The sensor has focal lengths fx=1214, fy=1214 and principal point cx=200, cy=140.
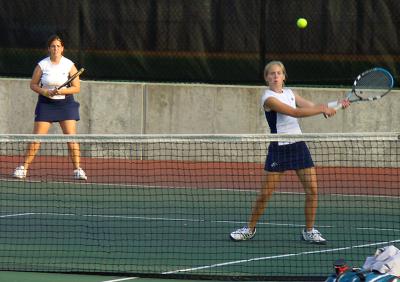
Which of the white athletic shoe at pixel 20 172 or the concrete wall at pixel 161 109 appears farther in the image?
the concrete wall at pixel 161 109

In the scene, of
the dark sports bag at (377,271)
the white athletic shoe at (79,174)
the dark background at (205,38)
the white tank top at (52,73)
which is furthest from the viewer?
the dark background at (205,38)

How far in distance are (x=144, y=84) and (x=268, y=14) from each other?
1983 mm

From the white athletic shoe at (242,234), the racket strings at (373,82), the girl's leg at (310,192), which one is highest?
the racket strings at (373,82)

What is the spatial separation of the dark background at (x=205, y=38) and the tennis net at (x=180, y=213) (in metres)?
1.46

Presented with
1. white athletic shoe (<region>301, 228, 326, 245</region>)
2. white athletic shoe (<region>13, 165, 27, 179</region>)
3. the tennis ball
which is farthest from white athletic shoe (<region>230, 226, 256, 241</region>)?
the tennis ball

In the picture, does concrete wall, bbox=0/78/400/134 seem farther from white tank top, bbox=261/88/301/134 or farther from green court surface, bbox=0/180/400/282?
white tank top, bbox=261/88/301/134

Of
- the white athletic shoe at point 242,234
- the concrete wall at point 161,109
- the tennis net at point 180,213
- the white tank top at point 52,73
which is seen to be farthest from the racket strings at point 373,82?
the concrete wall at point 161,109

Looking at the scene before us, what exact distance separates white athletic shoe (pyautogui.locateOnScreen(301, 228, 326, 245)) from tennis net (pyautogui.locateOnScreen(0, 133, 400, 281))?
5 cm

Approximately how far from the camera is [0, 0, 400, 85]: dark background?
1653 centimetres

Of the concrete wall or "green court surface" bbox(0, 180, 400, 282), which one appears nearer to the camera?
"green court surface" bbox(0, 180, 400, 282)

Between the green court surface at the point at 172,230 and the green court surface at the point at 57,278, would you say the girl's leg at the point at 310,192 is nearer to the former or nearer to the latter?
the green court surface at the point at 172,230

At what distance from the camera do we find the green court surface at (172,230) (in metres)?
9.11

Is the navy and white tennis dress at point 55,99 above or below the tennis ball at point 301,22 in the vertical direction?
below

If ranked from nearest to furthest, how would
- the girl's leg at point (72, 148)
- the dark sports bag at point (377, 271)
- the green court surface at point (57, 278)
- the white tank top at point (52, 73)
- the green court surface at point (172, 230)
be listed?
1. the dark sports bag at point (377, 271)
2. the green court surface at point (57, 278)
3. the green court surface at point (172, 230)
4. the girl's leg at point (72, 148)
5. the white tank top at point (52, 73)
